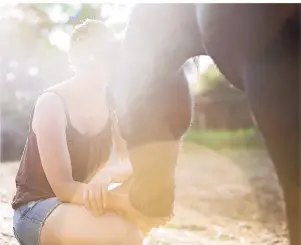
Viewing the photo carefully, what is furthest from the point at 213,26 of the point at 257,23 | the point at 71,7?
the point at 71,7

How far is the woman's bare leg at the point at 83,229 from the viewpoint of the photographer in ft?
3.28

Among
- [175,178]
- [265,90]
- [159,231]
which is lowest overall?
[159,231]

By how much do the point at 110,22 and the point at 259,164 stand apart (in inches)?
15.8

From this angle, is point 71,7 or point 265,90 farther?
point 71,7

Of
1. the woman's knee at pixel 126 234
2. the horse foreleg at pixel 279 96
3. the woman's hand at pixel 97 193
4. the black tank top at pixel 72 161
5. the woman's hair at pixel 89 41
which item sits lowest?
the woman's knee at pixel 126 234

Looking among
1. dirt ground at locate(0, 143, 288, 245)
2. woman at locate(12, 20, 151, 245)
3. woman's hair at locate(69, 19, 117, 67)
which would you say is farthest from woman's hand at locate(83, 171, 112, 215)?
woman's hair at locate(69, 19, 117, 67)

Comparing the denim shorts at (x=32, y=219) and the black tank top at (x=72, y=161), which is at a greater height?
the black tank top at (x=72, y=161)

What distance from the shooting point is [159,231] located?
1023 mm

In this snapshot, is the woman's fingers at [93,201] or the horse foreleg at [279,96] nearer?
the horse foreleg at [279,96]

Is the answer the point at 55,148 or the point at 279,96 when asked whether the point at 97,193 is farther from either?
the point at 279,96

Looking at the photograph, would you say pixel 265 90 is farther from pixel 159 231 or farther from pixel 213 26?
pixel 159 231

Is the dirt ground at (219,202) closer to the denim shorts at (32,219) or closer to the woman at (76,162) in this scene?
the woman at (76,162)

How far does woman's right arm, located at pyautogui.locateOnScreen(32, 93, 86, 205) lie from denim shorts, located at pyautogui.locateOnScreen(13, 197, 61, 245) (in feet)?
0.10

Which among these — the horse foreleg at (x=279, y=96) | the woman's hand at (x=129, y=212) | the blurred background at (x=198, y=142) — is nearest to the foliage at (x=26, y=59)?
the blurred background at (x=198, y=142)
